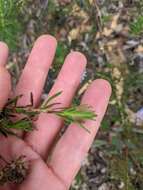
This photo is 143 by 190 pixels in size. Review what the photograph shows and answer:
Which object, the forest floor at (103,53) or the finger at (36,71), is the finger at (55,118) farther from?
the forest floor at (103,53)

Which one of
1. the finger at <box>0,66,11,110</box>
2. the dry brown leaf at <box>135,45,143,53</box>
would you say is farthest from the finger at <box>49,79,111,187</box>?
the dry brown leaf at <box>135,45,143,53</box>

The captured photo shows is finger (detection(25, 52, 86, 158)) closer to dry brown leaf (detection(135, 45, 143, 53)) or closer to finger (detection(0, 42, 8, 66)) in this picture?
finger (detection(0, 42, 8, 66))

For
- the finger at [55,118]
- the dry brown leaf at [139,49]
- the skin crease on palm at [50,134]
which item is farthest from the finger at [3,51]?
the dry brown leaf at [139,49]

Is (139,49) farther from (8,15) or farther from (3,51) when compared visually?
(8,15)

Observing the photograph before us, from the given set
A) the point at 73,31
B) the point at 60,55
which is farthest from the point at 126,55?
the point at 60,55

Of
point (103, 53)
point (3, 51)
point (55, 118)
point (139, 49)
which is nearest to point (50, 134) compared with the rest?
point (55, 118)
